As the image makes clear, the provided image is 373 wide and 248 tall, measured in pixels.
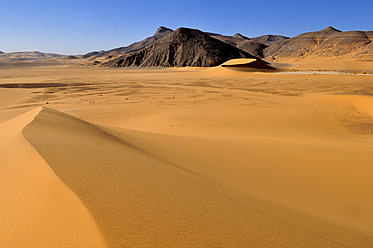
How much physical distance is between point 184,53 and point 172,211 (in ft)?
193

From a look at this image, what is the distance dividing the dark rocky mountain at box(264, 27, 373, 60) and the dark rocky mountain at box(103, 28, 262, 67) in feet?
64.7

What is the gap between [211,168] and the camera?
3918 millimetres

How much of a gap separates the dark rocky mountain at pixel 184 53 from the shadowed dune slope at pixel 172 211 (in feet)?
172

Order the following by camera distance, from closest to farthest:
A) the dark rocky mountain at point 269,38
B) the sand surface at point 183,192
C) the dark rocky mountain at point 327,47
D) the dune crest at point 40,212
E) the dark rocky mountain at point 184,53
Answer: the dune crest at point 40,212 < the sand surface at point 183,192 < the dark rocky mountain at point 184,53 < the dark rocky mountain at point 327,47 < the dark rocky mountain at point 269,38

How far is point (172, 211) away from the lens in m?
1.95

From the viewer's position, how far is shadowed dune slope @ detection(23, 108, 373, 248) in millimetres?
1675

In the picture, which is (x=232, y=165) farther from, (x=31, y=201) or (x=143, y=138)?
(x=31, y=201)

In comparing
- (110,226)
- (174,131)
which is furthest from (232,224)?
(174,131)

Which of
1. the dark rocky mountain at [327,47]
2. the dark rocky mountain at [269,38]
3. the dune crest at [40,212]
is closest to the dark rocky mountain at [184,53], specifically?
the dark rocky mountain at [327,47]

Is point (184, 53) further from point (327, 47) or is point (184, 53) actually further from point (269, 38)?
point (269, 38)

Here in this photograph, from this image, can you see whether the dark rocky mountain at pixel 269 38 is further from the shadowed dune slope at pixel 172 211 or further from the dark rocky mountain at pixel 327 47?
the shadowed dune slope at pixel 172 211

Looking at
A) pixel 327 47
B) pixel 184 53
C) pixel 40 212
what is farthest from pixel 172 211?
pixel 327 47

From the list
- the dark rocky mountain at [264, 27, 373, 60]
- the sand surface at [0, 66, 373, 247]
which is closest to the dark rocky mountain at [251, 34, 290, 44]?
the dark rocky mountain at [264, 27, 373, 60]

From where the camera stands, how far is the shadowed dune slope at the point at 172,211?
1.67 metres
